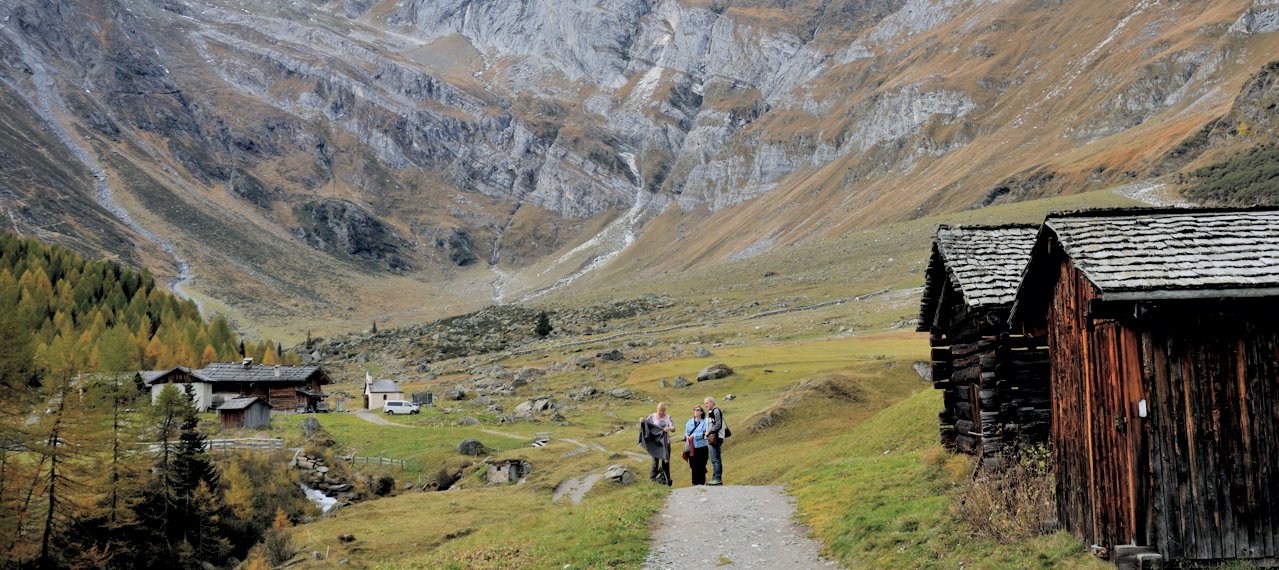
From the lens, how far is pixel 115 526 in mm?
42188

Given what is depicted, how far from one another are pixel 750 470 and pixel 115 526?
33002 millimetres

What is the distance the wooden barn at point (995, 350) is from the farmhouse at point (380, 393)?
221 ft

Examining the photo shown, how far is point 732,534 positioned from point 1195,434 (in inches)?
360

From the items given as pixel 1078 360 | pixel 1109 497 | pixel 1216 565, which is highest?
pixel 1078 360

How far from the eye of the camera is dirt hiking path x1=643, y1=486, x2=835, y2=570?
51.1 ft

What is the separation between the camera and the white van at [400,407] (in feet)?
243

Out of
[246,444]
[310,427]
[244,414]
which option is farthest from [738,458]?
[244,414]

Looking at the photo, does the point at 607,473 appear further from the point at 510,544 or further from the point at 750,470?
the point at 510,544

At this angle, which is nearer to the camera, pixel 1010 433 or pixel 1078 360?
pixel 1078 360

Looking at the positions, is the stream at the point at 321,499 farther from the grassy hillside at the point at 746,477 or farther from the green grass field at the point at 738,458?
the grassy hillside at the point at 746,477

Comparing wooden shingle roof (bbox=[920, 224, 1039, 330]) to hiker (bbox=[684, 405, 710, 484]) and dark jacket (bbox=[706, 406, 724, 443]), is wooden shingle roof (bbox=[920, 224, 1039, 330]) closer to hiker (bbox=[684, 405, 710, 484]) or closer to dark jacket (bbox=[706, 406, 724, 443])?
dark jacket (bbox=[706, 406, 724, 443])

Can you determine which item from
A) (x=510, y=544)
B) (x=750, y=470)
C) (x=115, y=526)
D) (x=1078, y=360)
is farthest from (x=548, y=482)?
(x=1078, y=360)

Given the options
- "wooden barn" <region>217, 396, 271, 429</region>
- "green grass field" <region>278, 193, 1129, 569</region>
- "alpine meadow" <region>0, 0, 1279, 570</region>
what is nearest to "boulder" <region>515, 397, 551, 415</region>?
"alpine meadow" <region>0, 0, 1279, 570</region>

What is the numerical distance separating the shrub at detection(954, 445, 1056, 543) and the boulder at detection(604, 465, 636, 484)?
58.8 ft
